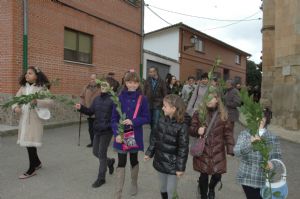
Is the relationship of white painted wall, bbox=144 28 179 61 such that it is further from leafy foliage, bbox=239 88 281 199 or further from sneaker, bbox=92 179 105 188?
leafy foliage, bbox=239 88 281 199

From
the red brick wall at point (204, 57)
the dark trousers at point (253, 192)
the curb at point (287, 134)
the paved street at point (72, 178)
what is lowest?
the paved street at point (72, 178)

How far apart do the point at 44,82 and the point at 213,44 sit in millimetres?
26901

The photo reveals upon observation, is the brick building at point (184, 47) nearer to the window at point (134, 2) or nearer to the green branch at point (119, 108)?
the window at point (134, 2)

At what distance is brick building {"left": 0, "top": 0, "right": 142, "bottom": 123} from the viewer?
1108cm

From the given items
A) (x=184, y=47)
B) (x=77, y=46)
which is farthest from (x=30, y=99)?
(x=184, y=47)

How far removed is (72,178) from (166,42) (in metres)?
21.1

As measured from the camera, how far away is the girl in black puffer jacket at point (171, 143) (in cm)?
427

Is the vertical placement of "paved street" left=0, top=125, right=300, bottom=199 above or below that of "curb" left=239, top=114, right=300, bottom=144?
below

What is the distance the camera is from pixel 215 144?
4598 mm

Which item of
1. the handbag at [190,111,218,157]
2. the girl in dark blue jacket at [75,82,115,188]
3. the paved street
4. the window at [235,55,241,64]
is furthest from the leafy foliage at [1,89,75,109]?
the window at [235,55,241,64]

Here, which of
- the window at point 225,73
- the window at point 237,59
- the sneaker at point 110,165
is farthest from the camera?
the window at point 237,59

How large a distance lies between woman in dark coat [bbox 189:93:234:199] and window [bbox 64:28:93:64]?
966 cm

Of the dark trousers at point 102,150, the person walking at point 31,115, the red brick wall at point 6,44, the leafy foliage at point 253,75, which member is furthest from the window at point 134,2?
A: the leafy foliage at point 253,75

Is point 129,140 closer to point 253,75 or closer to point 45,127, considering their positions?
point 45,127
